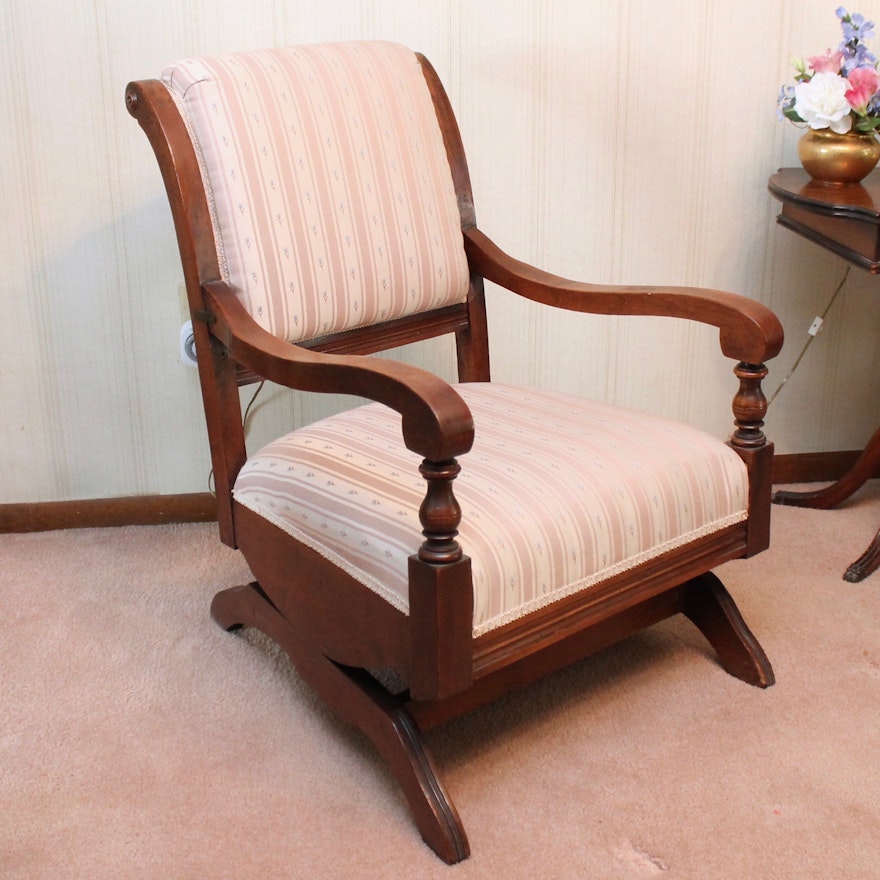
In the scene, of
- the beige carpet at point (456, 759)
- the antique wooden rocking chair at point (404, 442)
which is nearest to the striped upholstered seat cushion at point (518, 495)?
the antique wooden rocking chair at point (404, 442)

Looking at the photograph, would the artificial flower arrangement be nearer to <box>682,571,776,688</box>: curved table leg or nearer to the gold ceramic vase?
the gold ceramic vase

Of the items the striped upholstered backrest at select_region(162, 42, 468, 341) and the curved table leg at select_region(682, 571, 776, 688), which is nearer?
the striped upholstered backrest at select_region(162, 42, 468, 341)

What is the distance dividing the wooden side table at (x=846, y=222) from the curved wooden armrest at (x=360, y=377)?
957 mm

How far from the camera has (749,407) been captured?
1566mm

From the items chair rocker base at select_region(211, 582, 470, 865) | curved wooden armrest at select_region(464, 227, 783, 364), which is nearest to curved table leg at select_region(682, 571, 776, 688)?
curved wooden armrest at select_region(464, 227, 783, 364)

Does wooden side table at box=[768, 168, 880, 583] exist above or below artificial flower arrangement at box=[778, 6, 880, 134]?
below

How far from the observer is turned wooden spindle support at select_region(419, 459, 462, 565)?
3.97 feet

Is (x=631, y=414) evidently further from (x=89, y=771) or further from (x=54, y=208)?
(x=54, y=208)

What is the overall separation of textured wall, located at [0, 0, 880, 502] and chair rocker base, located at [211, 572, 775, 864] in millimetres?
575

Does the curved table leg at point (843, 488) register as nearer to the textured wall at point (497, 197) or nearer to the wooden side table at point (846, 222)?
the wooden side table at point (846, 222)

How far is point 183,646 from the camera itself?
1885mm

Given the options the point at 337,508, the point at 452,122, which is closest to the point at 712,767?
the point at 337,508

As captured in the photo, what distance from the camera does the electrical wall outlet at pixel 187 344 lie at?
2.20 m

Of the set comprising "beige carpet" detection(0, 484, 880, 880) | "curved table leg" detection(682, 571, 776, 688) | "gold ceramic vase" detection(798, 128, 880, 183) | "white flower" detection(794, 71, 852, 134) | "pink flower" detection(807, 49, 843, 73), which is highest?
"pink flower" detection(807, 49, 843, 73)
